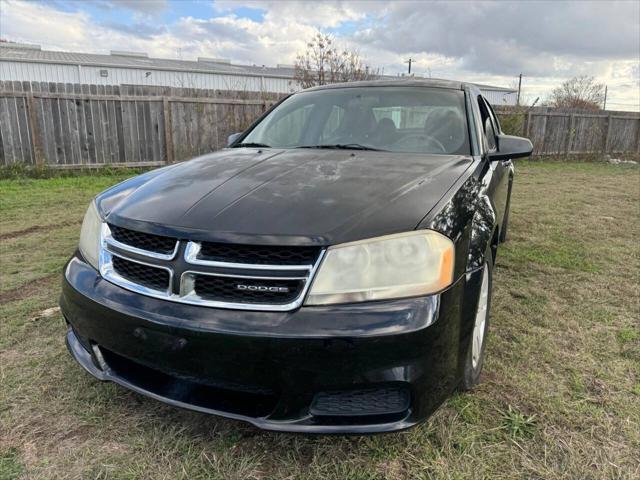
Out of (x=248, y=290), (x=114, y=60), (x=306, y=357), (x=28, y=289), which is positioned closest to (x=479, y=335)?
(x=306, y=357)

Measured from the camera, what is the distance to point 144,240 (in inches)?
67.2

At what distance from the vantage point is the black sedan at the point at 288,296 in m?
1.43

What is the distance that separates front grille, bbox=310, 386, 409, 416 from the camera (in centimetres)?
149

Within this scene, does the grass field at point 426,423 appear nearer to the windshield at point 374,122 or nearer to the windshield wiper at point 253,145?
the windshield at point 374,122

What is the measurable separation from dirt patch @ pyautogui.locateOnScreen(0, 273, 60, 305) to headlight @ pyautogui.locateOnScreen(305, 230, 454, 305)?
A: 2866mm

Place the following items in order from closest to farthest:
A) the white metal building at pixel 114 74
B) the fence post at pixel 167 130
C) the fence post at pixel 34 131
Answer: the fence post at pixel 34 131 → the fence post at pixel 167 130 → the white metal building at pixel 114 74

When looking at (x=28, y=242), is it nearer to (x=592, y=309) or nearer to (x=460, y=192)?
(x=460, y=192)

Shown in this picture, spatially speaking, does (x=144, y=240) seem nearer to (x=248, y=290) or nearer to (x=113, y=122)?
(x=248, y=290)

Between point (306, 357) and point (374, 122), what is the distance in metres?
1.86

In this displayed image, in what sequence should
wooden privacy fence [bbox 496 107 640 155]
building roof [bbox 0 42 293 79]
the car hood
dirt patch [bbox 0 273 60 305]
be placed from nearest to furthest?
the car hood
dirt patch [bbox 0 273 60 305]
wooden privacy fence [bbox 496 107 640 155]
building roof [bbox 0 42 293 79]

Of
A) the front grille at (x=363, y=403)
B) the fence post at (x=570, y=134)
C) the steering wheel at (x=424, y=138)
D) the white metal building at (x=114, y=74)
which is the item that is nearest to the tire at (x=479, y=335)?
the front grille at (x=363, y=403)

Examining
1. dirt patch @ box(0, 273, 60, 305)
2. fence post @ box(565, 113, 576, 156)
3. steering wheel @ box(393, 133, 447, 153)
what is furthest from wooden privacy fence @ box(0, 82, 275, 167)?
fence post @ box(565, 113, 576, 156)

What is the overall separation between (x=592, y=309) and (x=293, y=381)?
2.62m

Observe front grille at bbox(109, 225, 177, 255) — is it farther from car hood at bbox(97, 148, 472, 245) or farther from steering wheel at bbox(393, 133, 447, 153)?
steering wheel at bbox(393, 133, 447, 153)
